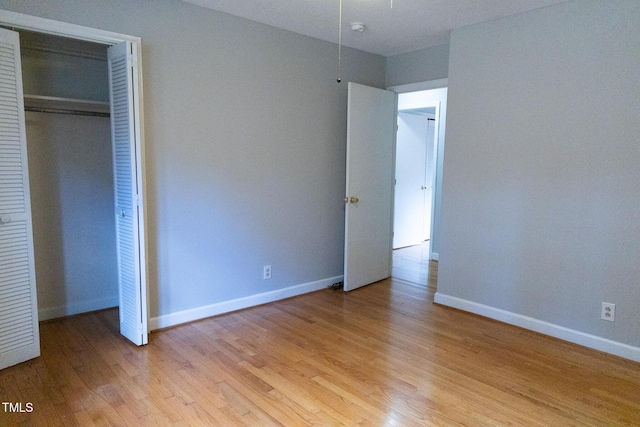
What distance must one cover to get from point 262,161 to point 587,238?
103 inches

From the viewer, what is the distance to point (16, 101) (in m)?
2.37

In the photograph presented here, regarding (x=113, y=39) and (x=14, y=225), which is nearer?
(x=14, y=225)

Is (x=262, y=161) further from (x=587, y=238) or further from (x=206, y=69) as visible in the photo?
(x=587, y=238)

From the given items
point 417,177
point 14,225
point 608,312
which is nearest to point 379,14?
point 608,312

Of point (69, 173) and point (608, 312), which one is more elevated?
point (69, 173)

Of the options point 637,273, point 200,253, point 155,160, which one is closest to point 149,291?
point 200,253

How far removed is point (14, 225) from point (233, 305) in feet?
5.64

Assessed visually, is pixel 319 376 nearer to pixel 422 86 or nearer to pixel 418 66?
pixel 422 86

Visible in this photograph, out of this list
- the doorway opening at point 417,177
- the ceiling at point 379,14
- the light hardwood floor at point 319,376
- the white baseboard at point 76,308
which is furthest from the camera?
the doorway opening at point 417,177

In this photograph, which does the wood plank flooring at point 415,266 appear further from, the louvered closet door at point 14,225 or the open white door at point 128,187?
the louvered closet door at point 14,225

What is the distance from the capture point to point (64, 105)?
3234 millimetres

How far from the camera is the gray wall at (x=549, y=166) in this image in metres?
2.71

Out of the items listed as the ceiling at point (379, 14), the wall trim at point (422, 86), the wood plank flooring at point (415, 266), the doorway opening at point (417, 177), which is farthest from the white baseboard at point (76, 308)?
the wall trim at point (422, 86)

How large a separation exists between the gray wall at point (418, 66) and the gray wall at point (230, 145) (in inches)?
17.7
